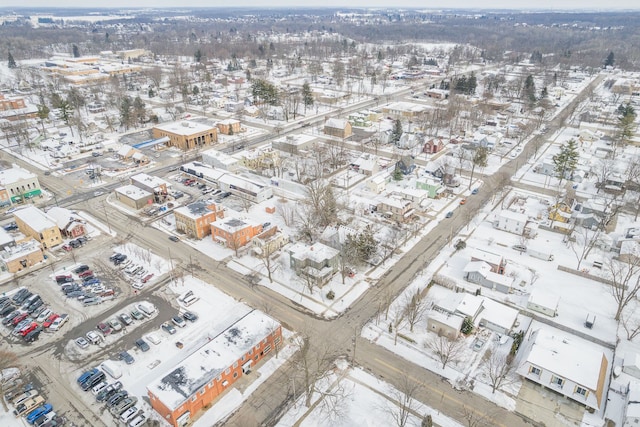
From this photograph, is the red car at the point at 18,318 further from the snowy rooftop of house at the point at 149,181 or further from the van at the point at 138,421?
the snowy rooftop of house at the point at 149,181

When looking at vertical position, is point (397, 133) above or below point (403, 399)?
above

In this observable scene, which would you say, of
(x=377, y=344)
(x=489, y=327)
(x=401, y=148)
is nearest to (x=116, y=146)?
(x=401, y=148)

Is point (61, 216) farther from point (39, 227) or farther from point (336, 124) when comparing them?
point (336, 124)

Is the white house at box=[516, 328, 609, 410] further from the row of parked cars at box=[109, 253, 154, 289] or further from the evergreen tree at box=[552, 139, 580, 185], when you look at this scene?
the evergreen tree at box=[552, 139, 580, 185]

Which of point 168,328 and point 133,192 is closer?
point 168,328

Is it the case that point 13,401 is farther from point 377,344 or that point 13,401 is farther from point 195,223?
point 377,344

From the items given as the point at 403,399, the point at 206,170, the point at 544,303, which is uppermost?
the point at 544,303

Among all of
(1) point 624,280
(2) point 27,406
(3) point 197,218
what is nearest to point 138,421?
(2) point 27,406
